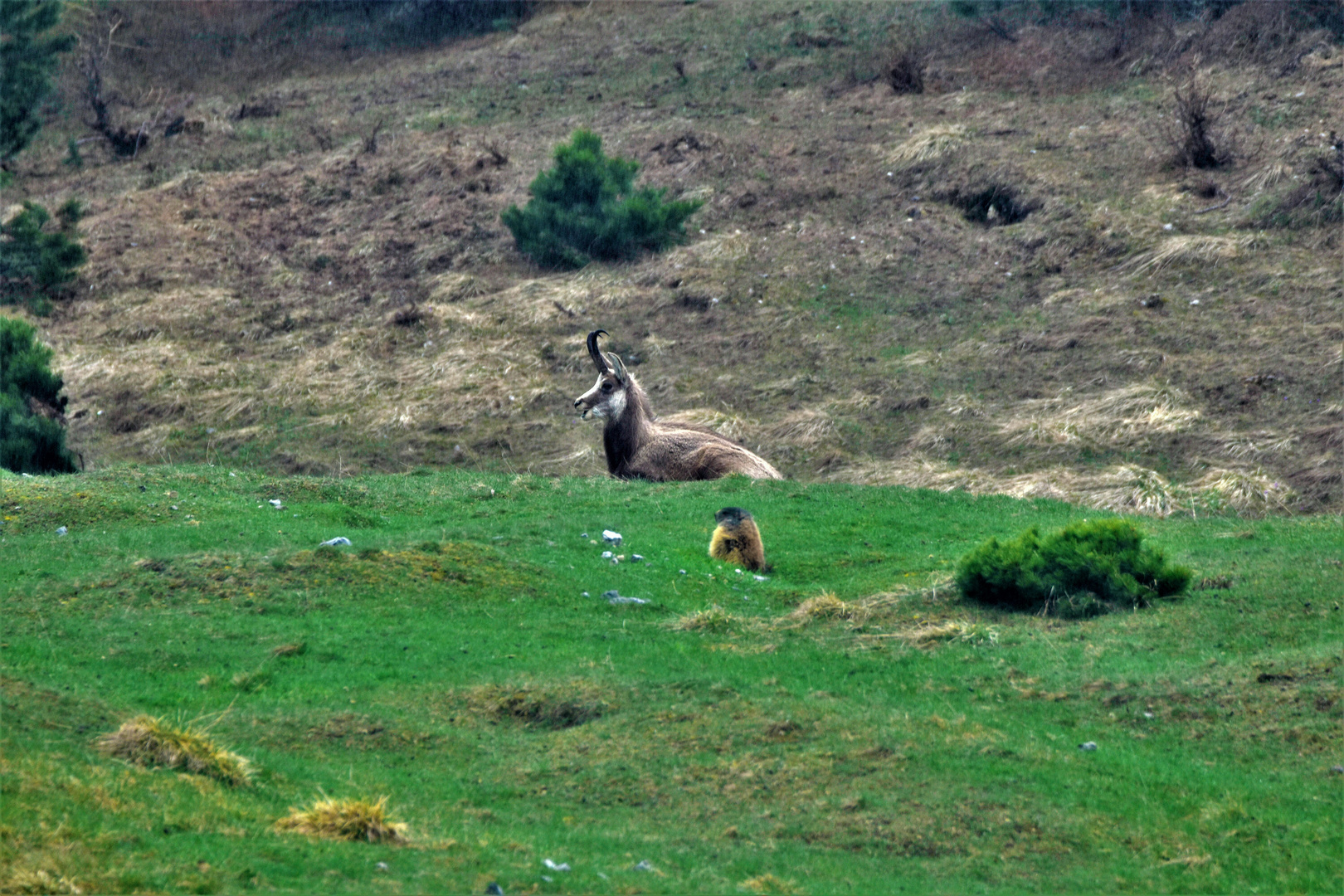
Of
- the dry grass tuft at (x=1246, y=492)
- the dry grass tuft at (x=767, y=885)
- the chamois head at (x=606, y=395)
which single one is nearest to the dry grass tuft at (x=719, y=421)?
the chamois head at (x=606, y=395)

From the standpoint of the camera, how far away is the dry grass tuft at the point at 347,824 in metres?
6.84

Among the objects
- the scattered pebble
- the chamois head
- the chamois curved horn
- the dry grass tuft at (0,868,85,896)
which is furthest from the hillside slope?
the dry grass tuft at (0,868,85,896)

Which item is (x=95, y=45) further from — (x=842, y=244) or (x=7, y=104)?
(x=842, y=244)

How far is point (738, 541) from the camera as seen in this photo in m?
13.5

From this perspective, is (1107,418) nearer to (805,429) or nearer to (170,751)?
(805,429)

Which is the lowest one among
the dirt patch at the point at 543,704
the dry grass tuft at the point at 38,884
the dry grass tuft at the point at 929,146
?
the dirt patch at the point at 543,704

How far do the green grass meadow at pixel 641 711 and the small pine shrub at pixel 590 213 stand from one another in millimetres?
13078

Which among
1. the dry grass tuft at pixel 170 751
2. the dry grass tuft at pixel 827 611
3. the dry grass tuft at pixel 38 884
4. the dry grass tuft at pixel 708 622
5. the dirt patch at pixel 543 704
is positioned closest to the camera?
the dry grass tuft at pixel 38 884

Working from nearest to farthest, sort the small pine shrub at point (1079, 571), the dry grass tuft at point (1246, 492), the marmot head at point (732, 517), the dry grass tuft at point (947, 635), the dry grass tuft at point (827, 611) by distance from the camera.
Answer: the dry grass tuft at point (947, 635) → the dry grass tuft at point (827, 611) → the small pine shrub at point (1079, 571) → the marmot head at point (732, 517) → the dry grass tuft at point (1246, 492)

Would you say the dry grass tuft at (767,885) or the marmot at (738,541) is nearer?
the dry grass tuft at (767,885)

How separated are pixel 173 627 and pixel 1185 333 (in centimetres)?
1595

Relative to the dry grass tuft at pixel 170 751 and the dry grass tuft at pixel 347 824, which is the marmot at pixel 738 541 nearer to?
the dry grass tuft at pixel 170 751

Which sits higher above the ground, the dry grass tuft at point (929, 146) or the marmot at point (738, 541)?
the dry grass tuft at point (929, 146)

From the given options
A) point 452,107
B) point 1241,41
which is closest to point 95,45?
point 452,107
